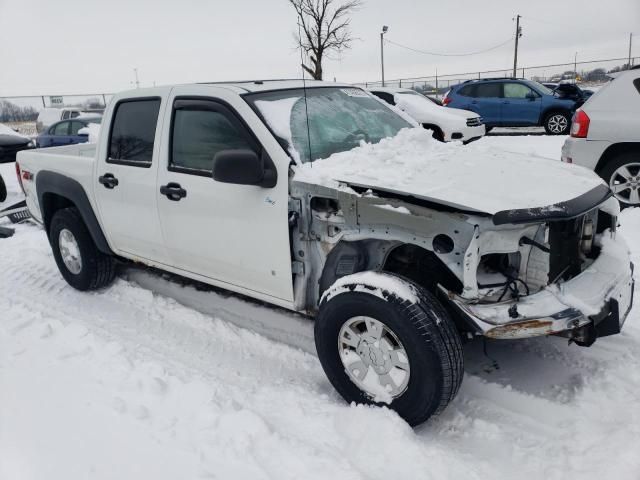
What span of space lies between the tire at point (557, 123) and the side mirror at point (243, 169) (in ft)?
42.0

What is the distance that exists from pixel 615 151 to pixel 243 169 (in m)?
5.16

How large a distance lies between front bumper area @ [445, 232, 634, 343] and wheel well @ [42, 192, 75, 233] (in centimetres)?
A: 401

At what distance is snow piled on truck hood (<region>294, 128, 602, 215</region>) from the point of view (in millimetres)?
2613

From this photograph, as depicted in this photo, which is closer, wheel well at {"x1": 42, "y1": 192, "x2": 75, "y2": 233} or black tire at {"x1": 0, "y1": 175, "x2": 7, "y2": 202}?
wheel well at {"x1": 42, "y1": 192, "x2": 75, "y2": 233}

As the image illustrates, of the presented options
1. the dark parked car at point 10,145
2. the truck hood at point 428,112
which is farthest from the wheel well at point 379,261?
the dark parked car at point 10,145

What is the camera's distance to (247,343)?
12.4 ft

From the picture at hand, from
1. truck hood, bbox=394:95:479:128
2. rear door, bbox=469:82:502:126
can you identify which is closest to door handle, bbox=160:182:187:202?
truck hood, bbox=394:95:479:128

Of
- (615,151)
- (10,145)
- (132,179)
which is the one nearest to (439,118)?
(615,151)

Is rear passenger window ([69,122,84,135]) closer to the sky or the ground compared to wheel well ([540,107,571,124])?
closer to the sky

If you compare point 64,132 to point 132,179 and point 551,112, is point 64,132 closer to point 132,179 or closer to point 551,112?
point 132,179

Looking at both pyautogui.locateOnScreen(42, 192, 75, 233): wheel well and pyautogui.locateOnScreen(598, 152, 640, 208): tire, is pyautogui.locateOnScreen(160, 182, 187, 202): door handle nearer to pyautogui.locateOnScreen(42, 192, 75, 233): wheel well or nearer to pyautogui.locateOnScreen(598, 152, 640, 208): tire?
pyautogui.locateOnScreen(42, 192, 75, 233): wheel well

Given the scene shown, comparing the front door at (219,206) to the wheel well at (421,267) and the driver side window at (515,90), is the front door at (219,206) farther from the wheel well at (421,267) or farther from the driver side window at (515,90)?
the driver side window at (515,90)

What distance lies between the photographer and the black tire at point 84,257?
4.78 m

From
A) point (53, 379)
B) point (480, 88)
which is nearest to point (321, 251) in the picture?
point (53, 379)
